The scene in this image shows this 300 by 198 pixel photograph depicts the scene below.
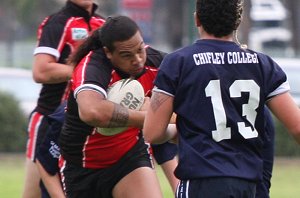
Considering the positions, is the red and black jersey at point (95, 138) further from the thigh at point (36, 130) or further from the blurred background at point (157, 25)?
the blurred background at point (157, 25)

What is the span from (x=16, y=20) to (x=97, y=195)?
26.8 meters

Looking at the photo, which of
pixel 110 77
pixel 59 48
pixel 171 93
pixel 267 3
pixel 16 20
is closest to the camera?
pixel 171 93

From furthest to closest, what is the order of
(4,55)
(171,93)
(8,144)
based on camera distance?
(4,55) → (8,144) → (171,93)

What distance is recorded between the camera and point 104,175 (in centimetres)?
621

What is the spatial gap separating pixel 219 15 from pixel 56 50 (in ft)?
9.70

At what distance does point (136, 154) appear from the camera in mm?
6270

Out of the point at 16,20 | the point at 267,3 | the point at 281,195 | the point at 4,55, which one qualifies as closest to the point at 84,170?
the point at 281,195

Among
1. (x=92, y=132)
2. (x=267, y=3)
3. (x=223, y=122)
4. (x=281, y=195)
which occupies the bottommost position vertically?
(x=267, y=3)

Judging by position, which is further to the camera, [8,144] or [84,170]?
[8,144]

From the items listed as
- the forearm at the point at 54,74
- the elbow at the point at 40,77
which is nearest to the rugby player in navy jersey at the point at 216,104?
the forearm at the point at 54,74

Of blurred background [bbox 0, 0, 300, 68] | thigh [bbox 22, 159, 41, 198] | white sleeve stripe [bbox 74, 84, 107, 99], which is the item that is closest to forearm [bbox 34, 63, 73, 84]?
thigh [bbox 22, 159, 41, 198]

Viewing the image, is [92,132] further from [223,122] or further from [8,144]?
[8,144]

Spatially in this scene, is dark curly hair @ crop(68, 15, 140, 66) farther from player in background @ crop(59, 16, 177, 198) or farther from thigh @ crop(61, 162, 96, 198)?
thigh @ crop(61, 162, 96, 198)

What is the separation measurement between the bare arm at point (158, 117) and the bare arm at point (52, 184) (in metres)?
2.21
